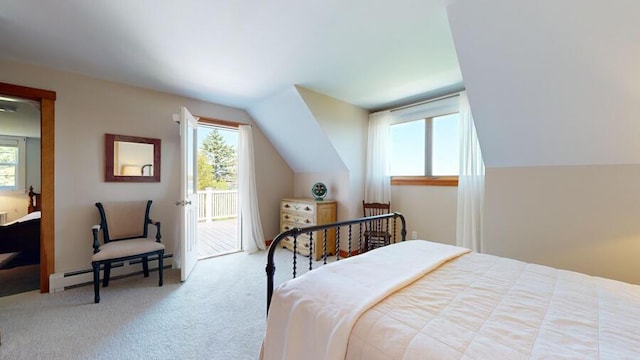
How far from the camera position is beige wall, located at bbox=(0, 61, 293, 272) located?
107 inches

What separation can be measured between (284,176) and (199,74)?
7.69 feet

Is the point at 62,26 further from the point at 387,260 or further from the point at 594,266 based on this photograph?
the point at 594,266

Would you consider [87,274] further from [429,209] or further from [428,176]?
[428,176]

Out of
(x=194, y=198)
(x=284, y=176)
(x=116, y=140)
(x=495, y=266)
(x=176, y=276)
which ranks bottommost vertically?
(x=176, y=276)

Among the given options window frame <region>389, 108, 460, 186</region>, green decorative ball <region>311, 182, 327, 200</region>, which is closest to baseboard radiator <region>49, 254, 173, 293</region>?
green decorative ball <region>311, 182, 327, 200</region>

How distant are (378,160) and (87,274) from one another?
3.96 m

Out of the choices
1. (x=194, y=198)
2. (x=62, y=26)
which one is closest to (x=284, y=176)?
(x=194, y=198)

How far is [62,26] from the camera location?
194 centimetres

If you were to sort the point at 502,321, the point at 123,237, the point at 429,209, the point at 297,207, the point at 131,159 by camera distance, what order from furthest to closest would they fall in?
the point at 297,207
the point at 429,209
the point at 131,159
the point at 123,237
the point at 502,321

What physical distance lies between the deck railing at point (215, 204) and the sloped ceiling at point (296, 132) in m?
2.88

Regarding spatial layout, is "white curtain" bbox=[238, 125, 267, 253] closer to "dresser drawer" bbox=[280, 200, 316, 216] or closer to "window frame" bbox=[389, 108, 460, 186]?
"dresser drawer" bbox=[280, 200, 316, 216]

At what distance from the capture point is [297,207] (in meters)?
4.09

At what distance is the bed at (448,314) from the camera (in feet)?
2.60

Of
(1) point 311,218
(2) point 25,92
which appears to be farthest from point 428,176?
(2) point 25,92
